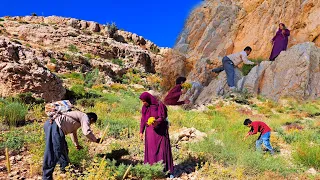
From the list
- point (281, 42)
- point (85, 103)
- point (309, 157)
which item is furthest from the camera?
point (281, 42)

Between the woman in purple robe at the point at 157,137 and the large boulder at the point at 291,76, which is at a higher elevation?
the large boulder at the point at 291,76

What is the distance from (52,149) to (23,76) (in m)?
6.12

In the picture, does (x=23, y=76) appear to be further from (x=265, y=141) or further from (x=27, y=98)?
(x=265, y=141)

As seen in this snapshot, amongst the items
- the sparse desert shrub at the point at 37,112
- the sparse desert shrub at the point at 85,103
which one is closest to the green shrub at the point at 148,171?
the sparse desert shrub at the point at 37,112

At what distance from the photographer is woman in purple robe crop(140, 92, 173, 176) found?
4.84m

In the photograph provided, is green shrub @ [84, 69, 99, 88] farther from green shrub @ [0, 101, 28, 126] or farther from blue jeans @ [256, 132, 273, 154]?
blue jeans @ [256, 132, 273, 154]

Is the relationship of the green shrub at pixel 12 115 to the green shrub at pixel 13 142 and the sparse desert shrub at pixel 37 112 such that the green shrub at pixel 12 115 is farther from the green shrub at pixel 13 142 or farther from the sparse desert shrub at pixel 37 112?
the green shrub at pixel 13 142

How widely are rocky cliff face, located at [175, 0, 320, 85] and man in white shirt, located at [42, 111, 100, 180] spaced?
12328 mm

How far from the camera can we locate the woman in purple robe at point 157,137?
4.84 metres

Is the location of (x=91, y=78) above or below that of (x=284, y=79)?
above

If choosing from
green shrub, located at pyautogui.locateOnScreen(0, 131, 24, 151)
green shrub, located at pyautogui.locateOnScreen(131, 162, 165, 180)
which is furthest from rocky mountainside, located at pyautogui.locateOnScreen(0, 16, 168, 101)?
green shrub, located at pyautogui.locateOnScreen(131, 162, 165, 180)

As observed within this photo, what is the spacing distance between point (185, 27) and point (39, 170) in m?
17.8

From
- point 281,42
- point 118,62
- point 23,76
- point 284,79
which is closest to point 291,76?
point 284,79

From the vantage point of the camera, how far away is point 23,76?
30.9 feet
